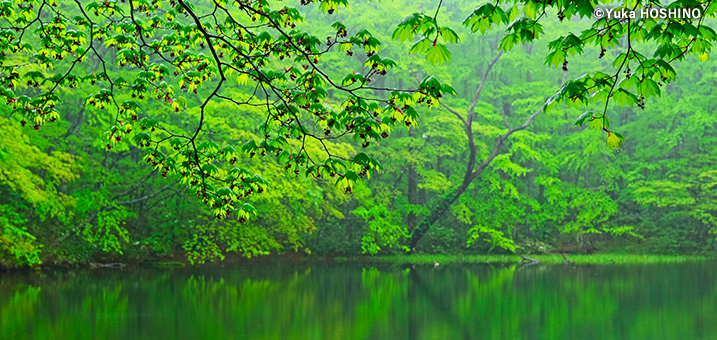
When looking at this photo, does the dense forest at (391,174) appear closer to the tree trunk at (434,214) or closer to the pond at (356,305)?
the tree trunk at (434,214)

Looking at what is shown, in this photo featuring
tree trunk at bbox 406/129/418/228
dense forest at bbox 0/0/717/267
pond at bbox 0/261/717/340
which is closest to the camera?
pond at bbox 0/261/717/340

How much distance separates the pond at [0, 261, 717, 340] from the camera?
8.70 m

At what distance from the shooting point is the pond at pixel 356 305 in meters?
8.70

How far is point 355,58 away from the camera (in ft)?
83.4

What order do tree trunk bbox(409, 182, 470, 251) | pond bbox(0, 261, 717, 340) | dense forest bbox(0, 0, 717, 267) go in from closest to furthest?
1. pond bbox(0, 261, 717, 340)
2. dense forest bbox(0, 0, 717, 267)
3. tree trunk bbox(409, 182, 470, 251)

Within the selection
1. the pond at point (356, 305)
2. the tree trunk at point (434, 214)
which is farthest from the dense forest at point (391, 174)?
the pond at point (356, 305)

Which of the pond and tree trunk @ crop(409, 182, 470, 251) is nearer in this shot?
the pond

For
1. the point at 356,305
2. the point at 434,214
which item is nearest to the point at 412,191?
the point at 434,214

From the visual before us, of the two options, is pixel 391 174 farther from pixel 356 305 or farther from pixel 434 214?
pixel 356 305

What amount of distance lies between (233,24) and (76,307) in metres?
7.73

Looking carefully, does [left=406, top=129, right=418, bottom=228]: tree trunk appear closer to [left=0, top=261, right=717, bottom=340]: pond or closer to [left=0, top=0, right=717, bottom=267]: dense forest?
[left=0, top=0, right=717, bottom=267]: dense forest

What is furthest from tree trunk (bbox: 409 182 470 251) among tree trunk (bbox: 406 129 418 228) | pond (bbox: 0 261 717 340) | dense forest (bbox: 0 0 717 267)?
pond (bbox: 0 261 717 340)

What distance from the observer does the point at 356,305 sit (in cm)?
1134

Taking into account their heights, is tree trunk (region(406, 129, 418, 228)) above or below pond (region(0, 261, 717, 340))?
above
